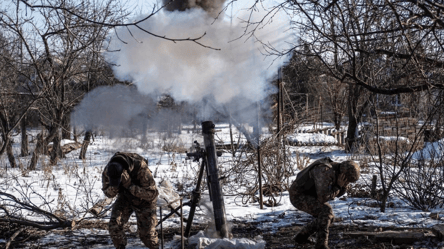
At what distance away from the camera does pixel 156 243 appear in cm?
525

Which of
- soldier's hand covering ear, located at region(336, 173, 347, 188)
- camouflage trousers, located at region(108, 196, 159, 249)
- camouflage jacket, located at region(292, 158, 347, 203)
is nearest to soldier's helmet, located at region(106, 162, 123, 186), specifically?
camouflage trousers, located at region(108, 196, 159, 249)

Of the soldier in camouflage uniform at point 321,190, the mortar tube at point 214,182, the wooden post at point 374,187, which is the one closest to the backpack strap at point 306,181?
the soldier in camouflage uniform at point 321,190

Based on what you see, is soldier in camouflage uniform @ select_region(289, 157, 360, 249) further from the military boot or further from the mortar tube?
the mortar tube

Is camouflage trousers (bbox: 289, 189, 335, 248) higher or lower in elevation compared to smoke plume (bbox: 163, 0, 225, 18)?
lower

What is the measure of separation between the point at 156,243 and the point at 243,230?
161 cm

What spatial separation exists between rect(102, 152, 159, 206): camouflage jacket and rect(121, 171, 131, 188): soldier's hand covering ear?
0.04 m

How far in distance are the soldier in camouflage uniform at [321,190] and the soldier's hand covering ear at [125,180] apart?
7.02 feet

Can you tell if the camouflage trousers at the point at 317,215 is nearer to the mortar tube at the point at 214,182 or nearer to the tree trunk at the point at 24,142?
the mortar tube at the point at 214,182

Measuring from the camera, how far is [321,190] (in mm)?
5293

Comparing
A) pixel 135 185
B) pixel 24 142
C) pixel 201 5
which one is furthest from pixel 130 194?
pixel 24 142

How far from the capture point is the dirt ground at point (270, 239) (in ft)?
17.9

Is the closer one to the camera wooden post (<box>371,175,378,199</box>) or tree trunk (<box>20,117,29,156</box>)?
Answer: wooden post (<box>371,175,378,199</box>)

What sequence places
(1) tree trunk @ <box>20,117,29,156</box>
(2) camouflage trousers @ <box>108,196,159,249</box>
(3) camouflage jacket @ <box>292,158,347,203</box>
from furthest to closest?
(1) tree trunk @ <box>20,117,29,156</box> → (3) camouflage jacket @ <box>292,158,347,203</box> → (2) camouflage trousers @ <box>108,196,159,249</box>

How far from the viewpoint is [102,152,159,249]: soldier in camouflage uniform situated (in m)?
4.99
